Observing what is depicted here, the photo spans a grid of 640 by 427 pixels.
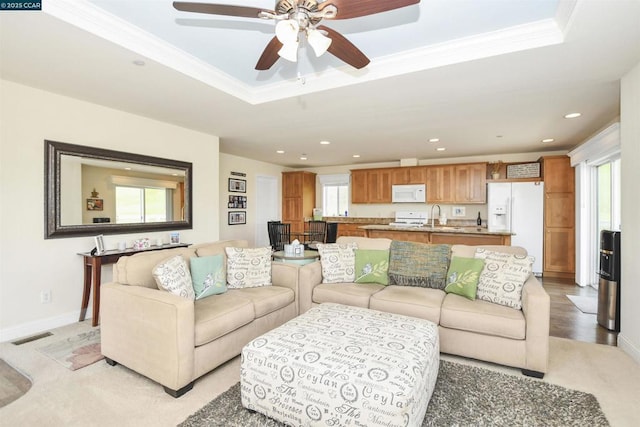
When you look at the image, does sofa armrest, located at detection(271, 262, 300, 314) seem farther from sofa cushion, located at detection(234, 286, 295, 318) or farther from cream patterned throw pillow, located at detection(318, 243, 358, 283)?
cream patterned throw pillow, located at detection(318, 243, 358, 283)

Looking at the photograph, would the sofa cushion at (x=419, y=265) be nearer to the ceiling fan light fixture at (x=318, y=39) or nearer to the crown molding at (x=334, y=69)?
the crown molding at (x=334, y=69)

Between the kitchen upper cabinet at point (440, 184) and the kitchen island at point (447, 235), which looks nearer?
the kitchen island at point (447, 235)

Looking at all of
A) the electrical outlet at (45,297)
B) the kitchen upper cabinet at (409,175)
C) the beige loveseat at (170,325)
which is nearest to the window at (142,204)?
the electrical outlet at (45,297)

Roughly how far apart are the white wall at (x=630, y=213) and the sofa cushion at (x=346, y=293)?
2.09 metres

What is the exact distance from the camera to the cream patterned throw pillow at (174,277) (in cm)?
229

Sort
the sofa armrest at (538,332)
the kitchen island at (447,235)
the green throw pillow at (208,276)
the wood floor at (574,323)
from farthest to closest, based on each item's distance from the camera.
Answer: the kitchen island at (447,235), the wood floor at (574,323), the green throw pillow at (208,276), the sofa armrest at (538,332)

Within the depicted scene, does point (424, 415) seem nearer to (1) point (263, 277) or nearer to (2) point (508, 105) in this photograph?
(1) point (263, 277)

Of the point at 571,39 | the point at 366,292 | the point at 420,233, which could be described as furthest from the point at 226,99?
the point at 420,233

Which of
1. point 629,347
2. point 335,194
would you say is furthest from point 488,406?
point 335,194

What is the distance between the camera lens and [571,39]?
219 centimetres

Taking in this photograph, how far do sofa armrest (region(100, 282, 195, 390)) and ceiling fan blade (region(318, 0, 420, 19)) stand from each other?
6.47 ft

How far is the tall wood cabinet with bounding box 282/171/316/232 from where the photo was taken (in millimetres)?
8148

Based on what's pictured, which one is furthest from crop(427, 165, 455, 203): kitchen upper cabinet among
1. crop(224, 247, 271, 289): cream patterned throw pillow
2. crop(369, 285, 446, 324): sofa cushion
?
crop(224, 247, 271, 289): cream patterned throw pillow

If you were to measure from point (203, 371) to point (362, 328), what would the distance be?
1.15 m
